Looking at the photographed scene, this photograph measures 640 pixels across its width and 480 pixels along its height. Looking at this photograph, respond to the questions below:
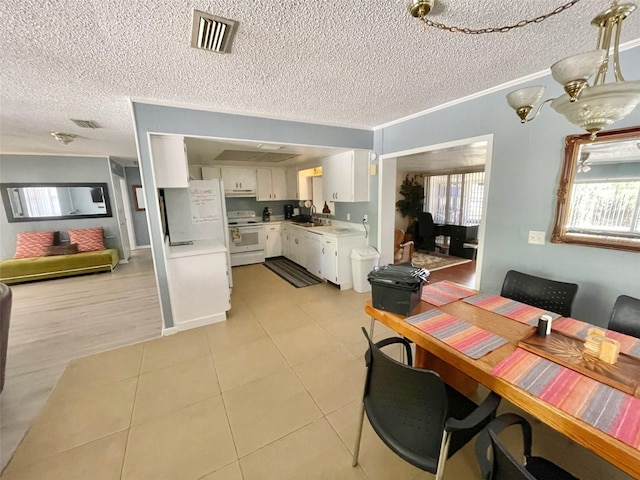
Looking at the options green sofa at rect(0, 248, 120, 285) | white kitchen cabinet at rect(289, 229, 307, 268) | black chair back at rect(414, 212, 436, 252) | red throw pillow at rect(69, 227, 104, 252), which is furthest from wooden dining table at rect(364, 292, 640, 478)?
red throw pillow at rect(69, 227, 104, 252)

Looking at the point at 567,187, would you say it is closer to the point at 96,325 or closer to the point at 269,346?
the point at 269,346

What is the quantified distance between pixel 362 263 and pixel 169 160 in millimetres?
2760

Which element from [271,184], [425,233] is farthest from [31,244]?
[425,233]

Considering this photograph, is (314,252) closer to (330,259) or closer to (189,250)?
(330,259)

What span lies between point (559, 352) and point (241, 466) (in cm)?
177

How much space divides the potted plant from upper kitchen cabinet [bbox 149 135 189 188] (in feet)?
18.6

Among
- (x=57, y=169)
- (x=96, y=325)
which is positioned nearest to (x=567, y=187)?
(x=96, y=325)

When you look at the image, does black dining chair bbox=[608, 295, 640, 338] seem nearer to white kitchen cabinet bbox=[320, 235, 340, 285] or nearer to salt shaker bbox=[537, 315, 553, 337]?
salt shaker bbox=[537, 315, 553, 337]

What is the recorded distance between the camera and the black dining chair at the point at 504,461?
64cm

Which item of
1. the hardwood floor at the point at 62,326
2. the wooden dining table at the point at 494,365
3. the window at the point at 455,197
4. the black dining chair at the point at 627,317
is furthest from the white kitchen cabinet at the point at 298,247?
the window at the point at 455,197

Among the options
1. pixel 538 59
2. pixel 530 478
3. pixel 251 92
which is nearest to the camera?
pixel 530 478

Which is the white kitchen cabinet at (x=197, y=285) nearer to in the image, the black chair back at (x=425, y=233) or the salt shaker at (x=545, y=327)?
the salt shaker at (x=545, y=327)

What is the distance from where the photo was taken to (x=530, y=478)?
590mm

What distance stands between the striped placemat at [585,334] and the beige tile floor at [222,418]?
2.44ft
